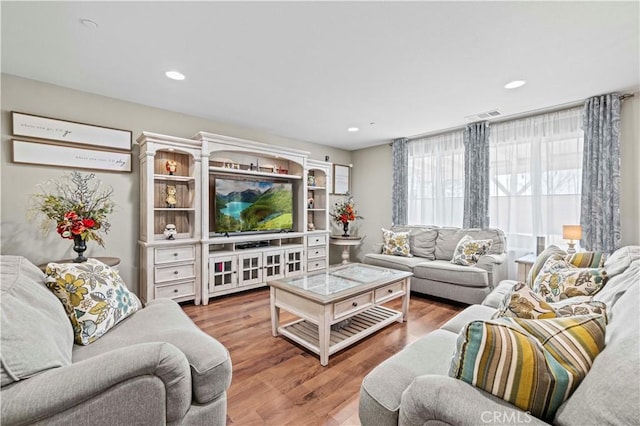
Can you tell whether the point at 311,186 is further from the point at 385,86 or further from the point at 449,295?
the point at 449,295

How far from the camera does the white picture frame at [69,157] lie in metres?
2.72

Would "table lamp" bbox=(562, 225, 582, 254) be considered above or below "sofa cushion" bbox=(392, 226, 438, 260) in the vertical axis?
above

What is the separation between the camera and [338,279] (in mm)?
2742

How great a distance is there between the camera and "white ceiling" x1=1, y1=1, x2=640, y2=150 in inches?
70.5

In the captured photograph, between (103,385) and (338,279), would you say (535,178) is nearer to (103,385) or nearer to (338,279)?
(338,279)

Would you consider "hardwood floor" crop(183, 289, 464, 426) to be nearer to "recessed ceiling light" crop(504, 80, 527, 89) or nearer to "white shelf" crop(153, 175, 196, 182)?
"white shelf" crop(153, 175, 196, 182)

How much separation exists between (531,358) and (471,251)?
3150 mm

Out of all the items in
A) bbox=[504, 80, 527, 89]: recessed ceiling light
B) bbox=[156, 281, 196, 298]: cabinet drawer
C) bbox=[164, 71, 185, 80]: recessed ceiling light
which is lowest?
bbox=[156, 281, 196, 298]: cabinet drawer

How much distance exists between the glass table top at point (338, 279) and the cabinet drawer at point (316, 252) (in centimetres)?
150

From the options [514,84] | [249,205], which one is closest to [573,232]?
[514,84]

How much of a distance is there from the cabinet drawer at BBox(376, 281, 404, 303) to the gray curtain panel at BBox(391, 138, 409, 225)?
244 cm

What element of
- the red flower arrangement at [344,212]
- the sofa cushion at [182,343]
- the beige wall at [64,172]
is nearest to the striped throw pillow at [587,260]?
the sofa cushion at [182,343]

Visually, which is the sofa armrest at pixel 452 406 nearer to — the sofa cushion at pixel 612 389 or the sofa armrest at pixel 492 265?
the sofa cushion at pixel 612 389

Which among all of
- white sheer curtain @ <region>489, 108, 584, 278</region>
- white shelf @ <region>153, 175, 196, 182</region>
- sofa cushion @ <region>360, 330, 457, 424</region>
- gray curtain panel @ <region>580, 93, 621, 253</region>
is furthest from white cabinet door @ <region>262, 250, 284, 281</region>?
gray curtain panel @ <region>580, 93, 621, 253</region>
